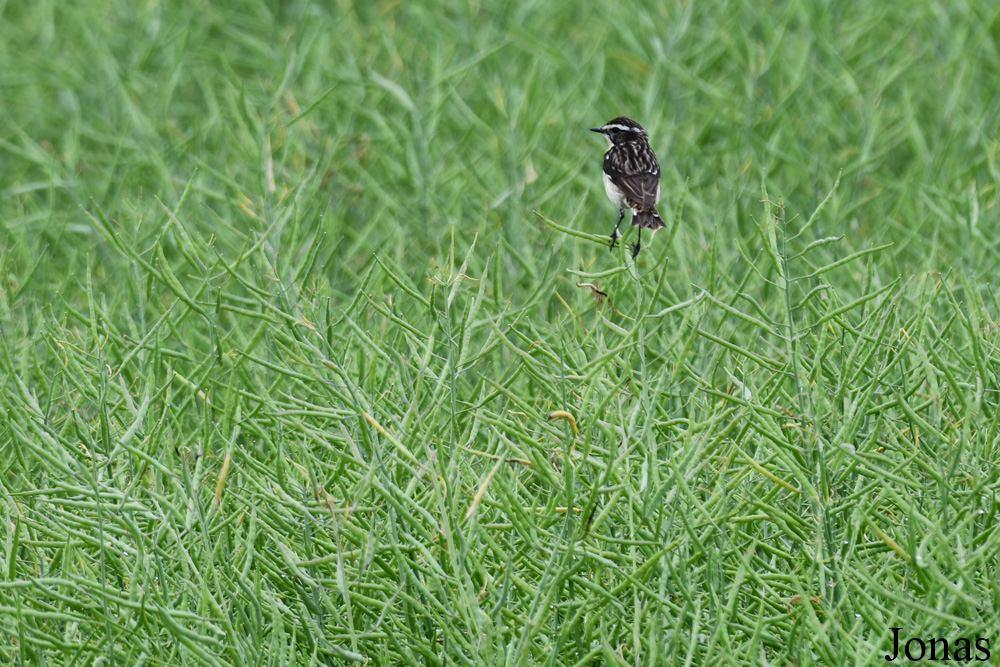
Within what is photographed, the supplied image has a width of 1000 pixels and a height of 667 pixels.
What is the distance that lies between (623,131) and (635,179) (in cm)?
79

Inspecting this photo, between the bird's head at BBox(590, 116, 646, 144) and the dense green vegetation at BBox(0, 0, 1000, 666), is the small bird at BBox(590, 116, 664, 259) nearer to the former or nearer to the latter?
the bird's head at BBox(590, 116, 646, 144)

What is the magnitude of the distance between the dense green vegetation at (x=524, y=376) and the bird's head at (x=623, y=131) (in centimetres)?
42

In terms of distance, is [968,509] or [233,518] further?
[233,518]

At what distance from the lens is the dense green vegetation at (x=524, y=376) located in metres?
2.71

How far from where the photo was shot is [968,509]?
2725 millimetres

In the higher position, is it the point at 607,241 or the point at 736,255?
the point at 607,241

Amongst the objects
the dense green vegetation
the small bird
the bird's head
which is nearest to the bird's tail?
the small bird

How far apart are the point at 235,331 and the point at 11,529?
50.6 inches

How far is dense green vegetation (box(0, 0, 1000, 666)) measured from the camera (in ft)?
8.88

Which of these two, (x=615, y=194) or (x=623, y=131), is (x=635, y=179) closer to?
(x=615, y=194)

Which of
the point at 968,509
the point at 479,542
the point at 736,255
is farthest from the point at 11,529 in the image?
the point at 736,255

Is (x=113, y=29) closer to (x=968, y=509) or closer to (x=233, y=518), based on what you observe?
(x=233, y=518)

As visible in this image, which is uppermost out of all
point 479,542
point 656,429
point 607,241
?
point 607,241

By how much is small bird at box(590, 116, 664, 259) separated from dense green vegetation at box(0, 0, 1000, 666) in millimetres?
178
